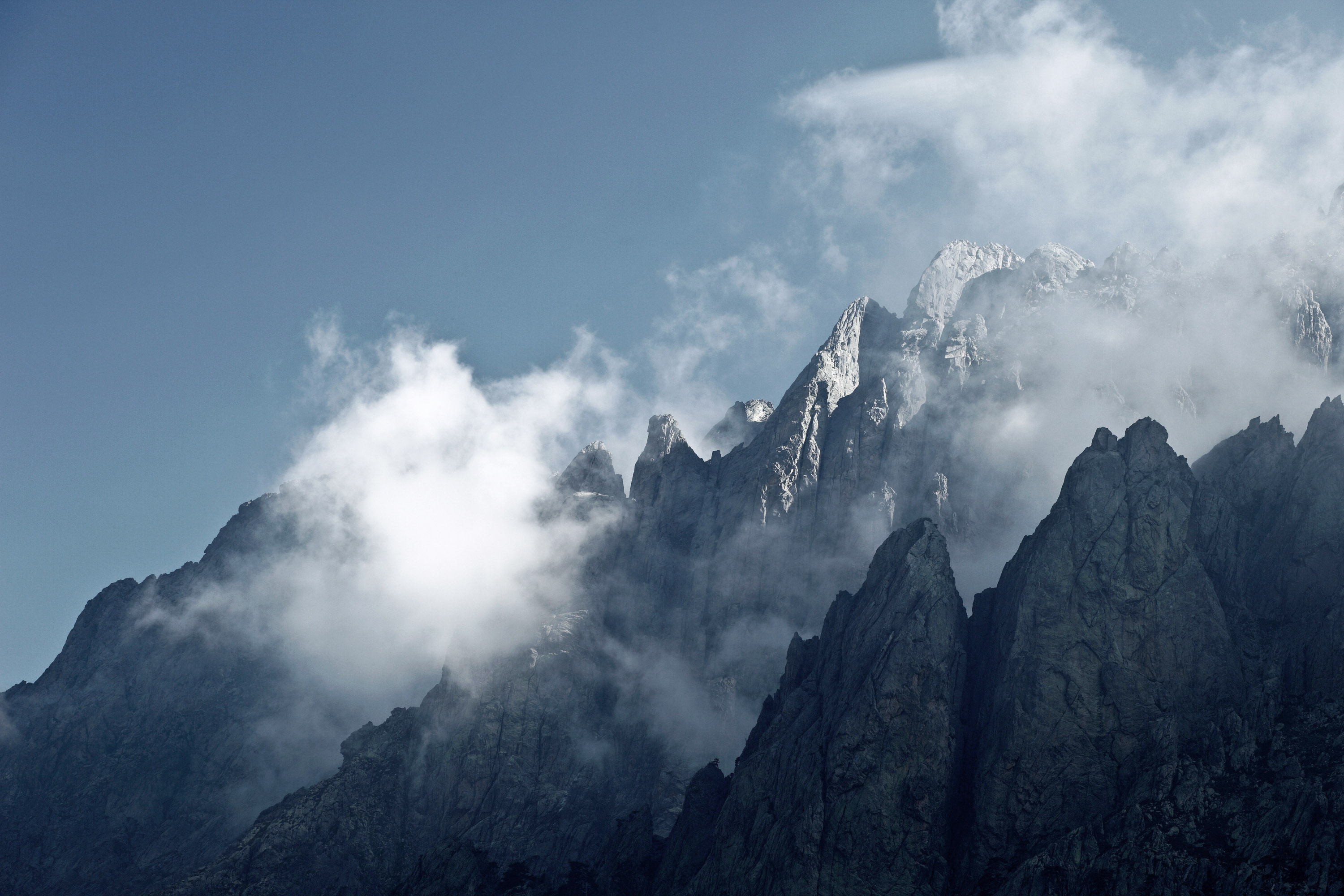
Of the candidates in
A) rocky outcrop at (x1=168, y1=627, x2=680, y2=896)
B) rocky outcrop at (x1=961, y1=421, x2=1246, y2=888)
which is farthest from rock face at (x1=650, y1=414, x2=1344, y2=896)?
rocky outcrop at (x1=168, y1=627, x2=680, y2=896)

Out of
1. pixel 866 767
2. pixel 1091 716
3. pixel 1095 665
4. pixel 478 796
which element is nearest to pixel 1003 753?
pixel 1091 716

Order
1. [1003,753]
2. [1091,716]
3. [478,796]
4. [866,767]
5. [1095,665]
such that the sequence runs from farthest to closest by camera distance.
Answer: [478,796] < [866,767] < [1095,665] < [1003,753] < [1091,716]

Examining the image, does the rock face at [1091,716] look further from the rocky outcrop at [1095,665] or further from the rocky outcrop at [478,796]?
the rocky outcrop at [478,796]

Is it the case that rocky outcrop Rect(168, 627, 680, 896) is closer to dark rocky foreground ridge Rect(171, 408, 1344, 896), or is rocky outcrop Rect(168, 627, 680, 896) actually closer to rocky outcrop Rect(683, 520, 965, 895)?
dark rocky foreground ridge Rect(171, 408, 1344, 896)

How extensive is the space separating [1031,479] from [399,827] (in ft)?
371

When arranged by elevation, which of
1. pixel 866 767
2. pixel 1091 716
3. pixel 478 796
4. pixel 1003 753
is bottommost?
pixel 478 796

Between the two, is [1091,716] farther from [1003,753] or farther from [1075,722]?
[1003,753]

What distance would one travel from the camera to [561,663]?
18812 centimetres

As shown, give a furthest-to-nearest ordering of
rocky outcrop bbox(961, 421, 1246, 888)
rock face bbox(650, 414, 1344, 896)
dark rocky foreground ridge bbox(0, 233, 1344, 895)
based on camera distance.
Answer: rocky outcrop bbox(961, 421, 1246, 888)
dark rocky foreground ridge bbox(0, 233, 1344, 895)
rock face bbox(650, 414, 1344, 896)

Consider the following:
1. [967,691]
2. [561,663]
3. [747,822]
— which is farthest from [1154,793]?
[561,663]

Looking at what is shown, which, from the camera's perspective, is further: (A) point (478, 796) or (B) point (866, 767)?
(A) point (478, 796)

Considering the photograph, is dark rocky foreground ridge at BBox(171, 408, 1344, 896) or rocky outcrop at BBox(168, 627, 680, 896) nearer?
dark rocky foreground ridge at BBox(171, 408, 1344, 896)

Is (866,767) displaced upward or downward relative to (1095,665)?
downward

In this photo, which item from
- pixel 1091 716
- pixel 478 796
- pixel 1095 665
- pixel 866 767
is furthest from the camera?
pixel 478 796
